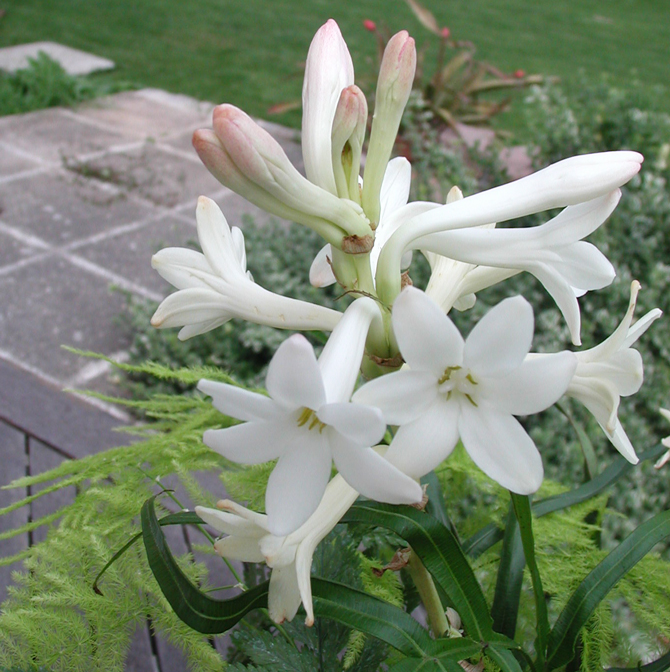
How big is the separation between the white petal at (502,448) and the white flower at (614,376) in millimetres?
157

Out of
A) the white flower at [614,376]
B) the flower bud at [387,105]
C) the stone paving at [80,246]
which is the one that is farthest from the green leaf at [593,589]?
the stone paving at [80,246]

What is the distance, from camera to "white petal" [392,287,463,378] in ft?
1.72

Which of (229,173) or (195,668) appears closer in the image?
(229,173)

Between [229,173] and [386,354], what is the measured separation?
23 centimetres

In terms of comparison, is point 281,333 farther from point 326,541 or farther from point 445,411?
point 445,411

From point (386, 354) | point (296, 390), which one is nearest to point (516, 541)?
point (386, 354)

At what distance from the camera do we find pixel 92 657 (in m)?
0.74

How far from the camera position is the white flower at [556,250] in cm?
67

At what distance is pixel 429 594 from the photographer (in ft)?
2.50

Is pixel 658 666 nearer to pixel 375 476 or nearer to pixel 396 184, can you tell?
pixel 375 476

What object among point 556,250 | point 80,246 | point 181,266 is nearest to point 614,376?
point 556,250

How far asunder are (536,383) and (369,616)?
28 centimetres

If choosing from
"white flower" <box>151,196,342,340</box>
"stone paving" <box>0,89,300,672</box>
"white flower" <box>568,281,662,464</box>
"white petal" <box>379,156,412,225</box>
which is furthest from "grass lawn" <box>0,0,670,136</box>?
"white flower" <box>568,281,662,464</box>

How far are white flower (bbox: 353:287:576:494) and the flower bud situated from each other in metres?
0.20
